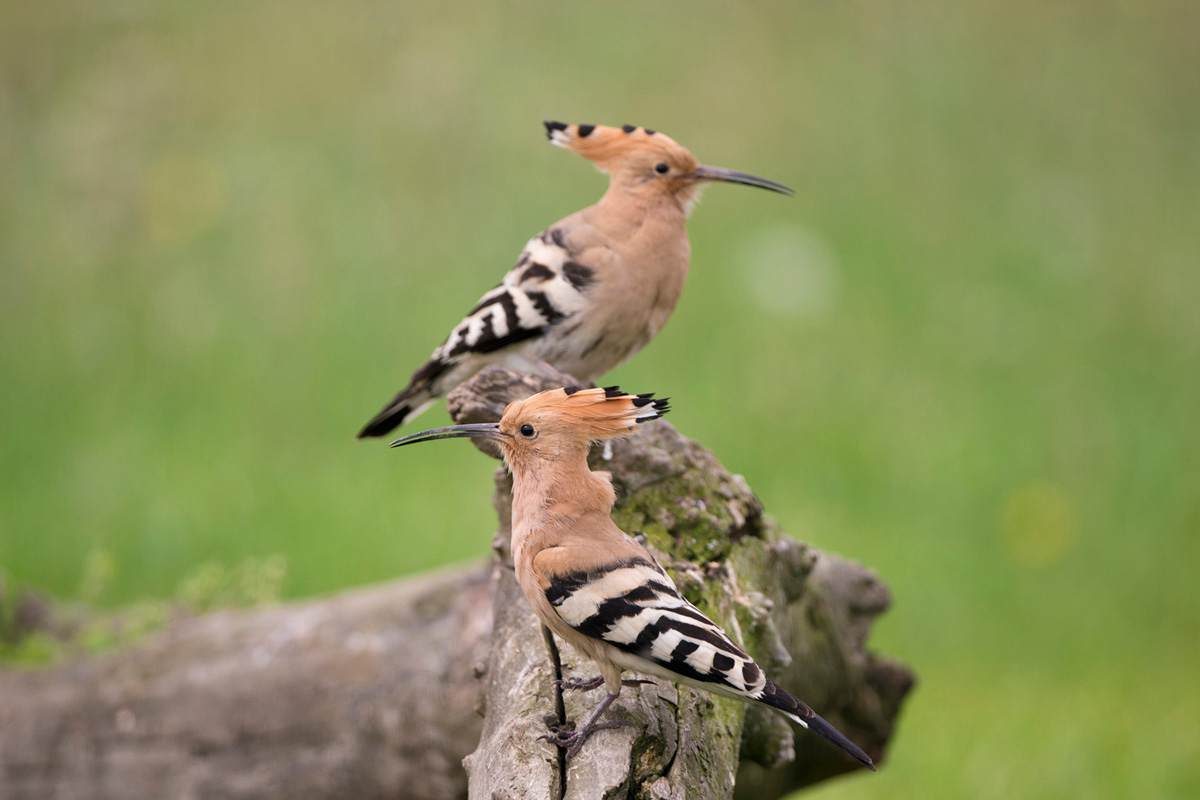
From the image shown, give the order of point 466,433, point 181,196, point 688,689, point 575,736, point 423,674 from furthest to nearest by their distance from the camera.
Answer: point 181,196
point 423,674
point 466,433
point 688,689
point 575,736

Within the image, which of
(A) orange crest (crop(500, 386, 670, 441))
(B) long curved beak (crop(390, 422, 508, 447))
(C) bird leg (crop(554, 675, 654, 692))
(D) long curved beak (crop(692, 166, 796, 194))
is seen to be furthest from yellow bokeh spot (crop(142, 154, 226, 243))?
(C) bird leg (crop(554, 675, 654, 692))

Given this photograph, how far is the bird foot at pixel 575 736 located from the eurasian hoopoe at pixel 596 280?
1.09m

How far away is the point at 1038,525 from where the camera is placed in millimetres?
4590

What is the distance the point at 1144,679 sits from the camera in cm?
395

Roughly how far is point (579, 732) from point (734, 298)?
154 inches

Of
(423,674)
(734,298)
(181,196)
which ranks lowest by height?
(423,674)

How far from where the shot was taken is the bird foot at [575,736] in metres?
1.45

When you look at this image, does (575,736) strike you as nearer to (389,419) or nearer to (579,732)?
(579,732)

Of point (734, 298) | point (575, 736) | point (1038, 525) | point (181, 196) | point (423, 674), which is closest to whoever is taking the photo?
point (575, 736)

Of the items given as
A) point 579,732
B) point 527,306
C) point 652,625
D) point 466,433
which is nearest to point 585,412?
point 466,433

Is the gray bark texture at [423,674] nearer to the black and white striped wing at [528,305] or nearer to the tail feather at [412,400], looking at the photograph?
the black and white striped wing at [528,305]

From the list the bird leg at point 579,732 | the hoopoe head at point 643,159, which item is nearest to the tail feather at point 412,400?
the hoopoe head at point 643,159

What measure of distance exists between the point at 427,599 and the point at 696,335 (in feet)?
8.64

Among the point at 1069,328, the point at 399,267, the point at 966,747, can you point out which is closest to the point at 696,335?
the point at 399,267
